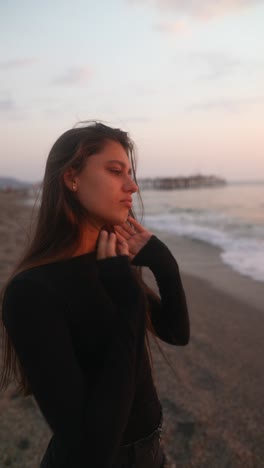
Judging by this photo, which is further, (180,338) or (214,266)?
(214,266)

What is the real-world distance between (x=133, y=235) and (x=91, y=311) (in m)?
0.56

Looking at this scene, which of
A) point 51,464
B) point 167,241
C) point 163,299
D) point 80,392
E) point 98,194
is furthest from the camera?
point 167,241

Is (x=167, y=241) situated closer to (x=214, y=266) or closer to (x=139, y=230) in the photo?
(x=214, y=266)

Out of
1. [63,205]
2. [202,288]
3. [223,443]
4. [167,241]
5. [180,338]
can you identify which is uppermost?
[63,205]

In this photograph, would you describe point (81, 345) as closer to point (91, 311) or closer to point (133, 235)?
point (91, 311)

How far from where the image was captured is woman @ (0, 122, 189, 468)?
46.0 inches

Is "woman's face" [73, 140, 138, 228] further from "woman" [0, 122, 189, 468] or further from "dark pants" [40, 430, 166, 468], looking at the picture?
"dark pants" [40, 430, 166, 468]

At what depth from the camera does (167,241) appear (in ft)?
46.7

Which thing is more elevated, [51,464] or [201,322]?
[51,464]

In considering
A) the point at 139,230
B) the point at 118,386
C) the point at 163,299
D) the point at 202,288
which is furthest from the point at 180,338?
the point at 202,288

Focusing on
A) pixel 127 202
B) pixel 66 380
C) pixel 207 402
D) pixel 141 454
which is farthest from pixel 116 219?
pixel 207 402

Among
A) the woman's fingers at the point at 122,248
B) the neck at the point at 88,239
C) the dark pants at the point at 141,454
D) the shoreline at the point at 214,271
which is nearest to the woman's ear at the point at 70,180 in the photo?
the neck at the point at 88,239

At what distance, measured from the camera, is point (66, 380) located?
1170 millimetres

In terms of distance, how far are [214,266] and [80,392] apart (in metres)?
9.00
